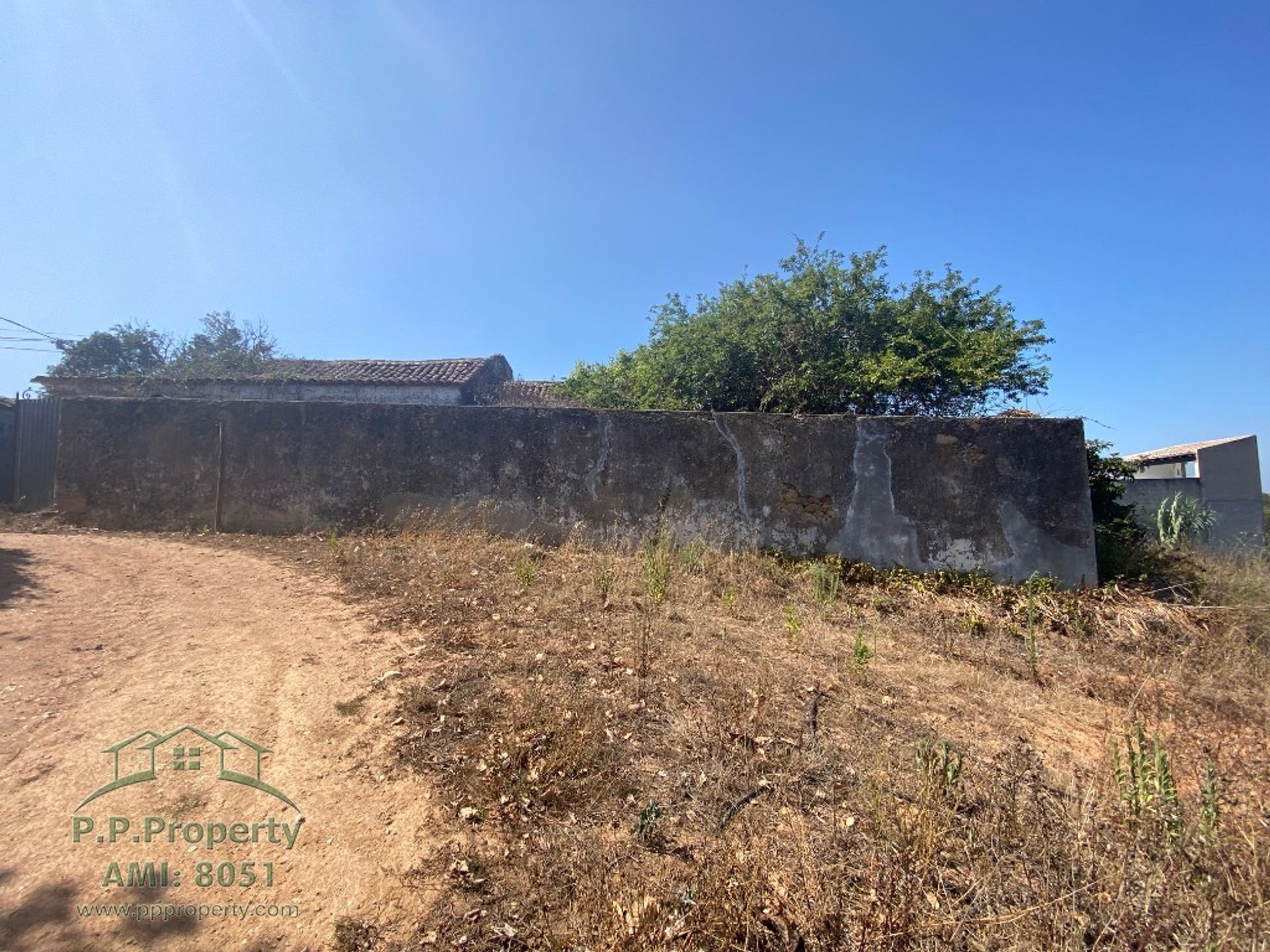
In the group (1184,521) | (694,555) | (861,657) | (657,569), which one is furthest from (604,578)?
(1184,521)

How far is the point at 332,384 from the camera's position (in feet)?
51.3

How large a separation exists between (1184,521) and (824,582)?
826 cm

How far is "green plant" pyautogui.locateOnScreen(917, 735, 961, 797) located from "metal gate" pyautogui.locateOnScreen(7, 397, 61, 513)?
1249cm

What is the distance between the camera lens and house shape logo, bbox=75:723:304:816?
91.6 inches

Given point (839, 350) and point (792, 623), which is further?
point (839, 350)

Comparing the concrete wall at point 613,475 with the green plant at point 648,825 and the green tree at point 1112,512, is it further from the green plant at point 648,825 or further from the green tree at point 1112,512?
the green plant at point 648,825

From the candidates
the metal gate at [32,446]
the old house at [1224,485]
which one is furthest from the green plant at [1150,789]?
the old house at [1224,485]

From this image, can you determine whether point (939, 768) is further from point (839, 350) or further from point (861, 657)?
point (839, 350)

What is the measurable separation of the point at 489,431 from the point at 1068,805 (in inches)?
247

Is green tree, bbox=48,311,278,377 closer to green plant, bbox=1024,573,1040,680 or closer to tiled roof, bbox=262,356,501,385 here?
tiled roof, bbox=262,356,501,385

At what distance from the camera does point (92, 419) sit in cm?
745

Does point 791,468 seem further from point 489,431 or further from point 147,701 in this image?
point 147,701

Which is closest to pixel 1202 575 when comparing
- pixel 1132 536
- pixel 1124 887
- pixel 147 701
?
pixel 1132 536

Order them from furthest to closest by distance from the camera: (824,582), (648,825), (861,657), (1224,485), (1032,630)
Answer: (1224,485) → (824,582) → (1032,630) → (861,657) → (648,825)
